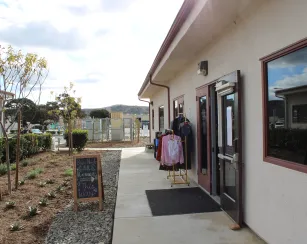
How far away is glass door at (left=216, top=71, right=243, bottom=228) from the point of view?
4.10m

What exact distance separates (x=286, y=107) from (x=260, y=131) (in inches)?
23.1

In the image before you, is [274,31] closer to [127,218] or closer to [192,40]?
[192,40]

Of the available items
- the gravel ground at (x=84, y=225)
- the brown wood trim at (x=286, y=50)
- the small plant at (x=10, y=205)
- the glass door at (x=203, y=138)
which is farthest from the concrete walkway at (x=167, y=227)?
the brown wood trim at (x=286, y=50)

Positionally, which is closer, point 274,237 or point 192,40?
point 274,237

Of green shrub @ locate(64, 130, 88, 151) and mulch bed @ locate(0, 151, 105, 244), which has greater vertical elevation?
green shrub @ locate(64, 130, 88, 151)

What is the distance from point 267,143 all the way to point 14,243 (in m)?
3.33

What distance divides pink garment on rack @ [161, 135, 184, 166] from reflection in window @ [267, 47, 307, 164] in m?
3.33

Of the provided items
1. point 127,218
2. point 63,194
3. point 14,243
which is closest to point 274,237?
point 127,218

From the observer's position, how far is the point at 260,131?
3625 millimetres

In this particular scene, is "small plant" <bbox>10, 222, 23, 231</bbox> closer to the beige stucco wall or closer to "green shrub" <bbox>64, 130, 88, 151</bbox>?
the beige stucco wall

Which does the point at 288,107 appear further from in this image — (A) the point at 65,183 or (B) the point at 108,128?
(B) the point at 108,128

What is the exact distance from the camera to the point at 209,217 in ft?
14.8

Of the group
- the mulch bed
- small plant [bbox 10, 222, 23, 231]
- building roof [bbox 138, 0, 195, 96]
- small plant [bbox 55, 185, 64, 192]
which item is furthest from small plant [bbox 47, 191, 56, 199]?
building roof [bbox 138, 0, 195, 96]

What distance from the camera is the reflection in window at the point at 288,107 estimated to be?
2842 millimetres
